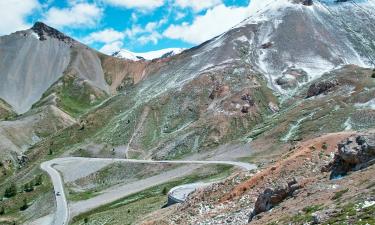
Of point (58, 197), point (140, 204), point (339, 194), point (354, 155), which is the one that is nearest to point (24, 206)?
point (58, 197)

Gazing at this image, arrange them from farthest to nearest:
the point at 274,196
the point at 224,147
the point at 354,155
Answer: the point at 224,147, the point at 274,196, the point at 354,155

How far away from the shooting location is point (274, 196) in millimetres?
34812

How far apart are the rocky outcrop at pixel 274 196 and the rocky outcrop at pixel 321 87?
140 m

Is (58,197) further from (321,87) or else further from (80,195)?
(321,87)

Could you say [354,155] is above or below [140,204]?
above

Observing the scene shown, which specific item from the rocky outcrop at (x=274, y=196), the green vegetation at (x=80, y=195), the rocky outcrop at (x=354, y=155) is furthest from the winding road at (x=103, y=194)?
the rocky outcrop at (x=274, y=196)

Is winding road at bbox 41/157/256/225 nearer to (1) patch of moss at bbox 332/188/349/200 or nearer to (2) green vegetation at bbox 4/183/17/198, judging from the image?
(2) green vegetation at bbox 4/183/17/198

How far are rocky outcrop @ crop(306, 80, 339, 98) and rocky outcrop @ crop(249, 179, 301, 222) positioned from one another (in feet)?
461

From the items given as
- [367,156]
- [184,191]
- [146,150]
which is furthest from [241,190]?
[146,150]

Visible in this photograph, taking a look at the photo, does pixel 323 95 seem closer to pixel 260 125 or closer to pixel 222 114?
pixel 260 125

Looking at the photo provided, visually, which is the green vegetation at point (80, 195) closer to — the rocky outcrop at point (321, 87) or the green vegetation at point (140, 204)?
the green vegetation at point (140, 204)

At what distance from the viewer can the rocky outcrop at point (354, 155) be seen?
33.5 meters

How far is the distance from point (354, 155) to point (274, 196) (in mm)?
6037

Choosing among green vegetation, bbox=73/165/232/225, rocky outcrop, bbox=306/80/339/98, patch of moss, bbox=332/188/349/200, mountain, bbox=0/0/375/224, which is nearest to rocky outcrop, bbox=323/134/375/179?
mountain, bbox=0/0/375/224
